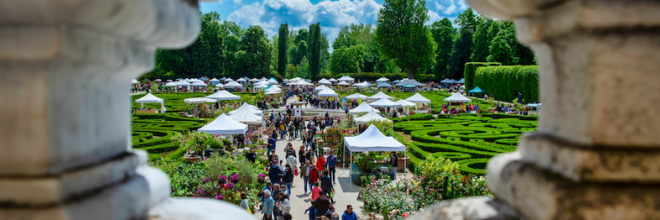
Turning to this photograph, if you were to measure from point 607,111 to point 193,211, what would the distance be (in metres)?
1.24

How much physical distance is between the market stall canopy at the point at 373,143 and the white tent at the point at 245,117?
6.73 metres

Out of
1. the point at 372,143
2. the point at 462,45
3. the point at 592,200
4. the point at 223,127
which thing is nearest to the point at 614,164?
the point at 592,200

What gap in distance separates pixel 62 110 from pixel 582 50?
1.29 metres

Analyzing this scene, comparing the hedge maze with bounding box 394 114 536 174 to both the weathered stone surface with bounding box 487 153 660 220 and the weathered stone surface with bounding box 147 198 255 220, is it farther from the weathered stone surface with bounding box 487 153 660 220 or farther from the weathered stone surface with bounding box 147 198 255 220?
the weathered stone surface with bounding box 487 153 660 220

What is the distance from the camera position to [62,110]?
1.06 meters

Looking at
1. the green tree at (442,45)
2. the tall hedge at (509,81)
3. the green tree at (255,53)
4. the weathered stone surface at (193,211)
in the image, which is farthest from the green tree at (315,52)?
the weathered stone surface at (193,211)

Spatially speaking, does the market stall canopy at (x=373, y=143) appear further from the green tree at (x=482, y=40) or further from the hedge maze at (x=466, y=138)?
the green tree at (x=482, y=40)

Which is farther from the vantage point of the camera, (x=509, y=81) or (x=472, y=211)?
(x=509, y=81)

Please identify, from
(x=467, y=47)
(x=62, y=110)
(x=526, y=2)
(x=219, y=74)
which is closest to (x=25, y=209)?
(x=62, y=110)

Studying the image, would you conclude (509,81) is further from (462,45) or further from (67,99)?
(67,99)

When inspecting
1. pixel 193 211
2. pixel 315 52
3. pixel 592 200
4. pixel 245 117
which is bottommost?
pixel 245 117

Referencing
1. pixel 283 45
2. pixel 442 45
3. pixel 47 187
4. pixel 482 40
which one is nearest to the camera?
pixel 47 187

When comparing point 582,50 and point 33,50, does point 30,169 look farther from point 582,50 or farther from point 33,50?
point 582,50

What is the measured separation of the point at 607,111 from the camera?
1108 mm
